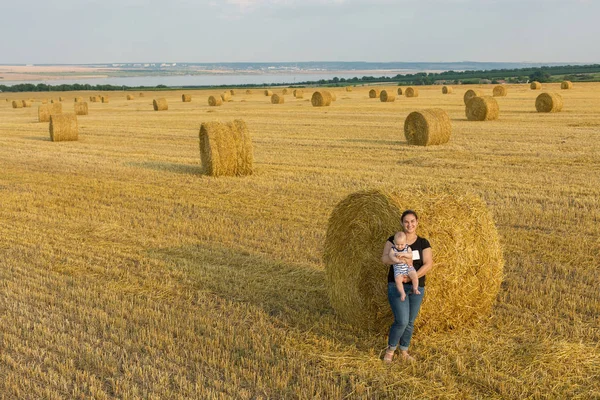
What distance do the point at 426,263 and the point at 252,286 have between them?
8.86ft

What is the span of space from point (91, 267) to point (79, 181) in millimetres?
7688

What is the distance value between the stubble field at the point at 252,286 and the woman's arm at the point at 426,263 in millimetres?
388

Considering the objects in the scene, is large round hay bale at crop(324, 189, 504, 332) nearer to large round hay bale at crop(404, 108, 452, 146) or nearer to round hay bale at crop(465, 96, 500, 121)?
large round hay bale at crop(404, 108, 452, 146)

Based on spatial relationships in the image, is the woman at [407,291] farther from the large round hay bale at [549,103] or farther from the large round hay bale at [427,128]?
the large round hay bale at [549,103]

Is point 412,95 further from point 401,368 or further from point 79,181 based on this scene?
point 401,368

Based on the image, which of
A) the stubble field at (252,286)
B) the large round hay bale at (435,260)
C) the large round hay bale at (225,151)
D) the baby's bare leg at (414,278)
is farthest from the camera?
the large round hay bale at (225,151)

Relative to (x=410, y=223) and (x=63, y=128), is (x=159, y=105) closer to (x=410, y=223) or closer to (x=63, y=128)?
(x=63, y=128)

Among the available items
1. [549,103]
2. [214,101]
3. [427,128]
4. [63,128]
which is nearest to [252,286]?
[427,128]

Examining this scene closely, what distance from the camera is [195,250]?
9727mm

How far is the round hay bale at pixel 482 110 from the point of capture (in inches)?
1140

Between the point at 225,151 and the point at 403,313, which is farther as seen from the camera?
the point at 225,151

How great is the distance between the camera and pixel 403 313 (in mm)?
6066

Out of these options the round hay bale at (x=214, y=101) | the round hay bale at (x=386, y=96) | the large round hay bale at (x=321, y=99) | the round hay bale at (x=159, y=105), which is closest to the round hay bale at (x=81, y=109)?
the round hay bale at (x=159, y=105)

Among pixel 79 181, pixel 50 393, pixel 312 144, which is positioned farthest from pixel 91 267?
pixel 312 144
